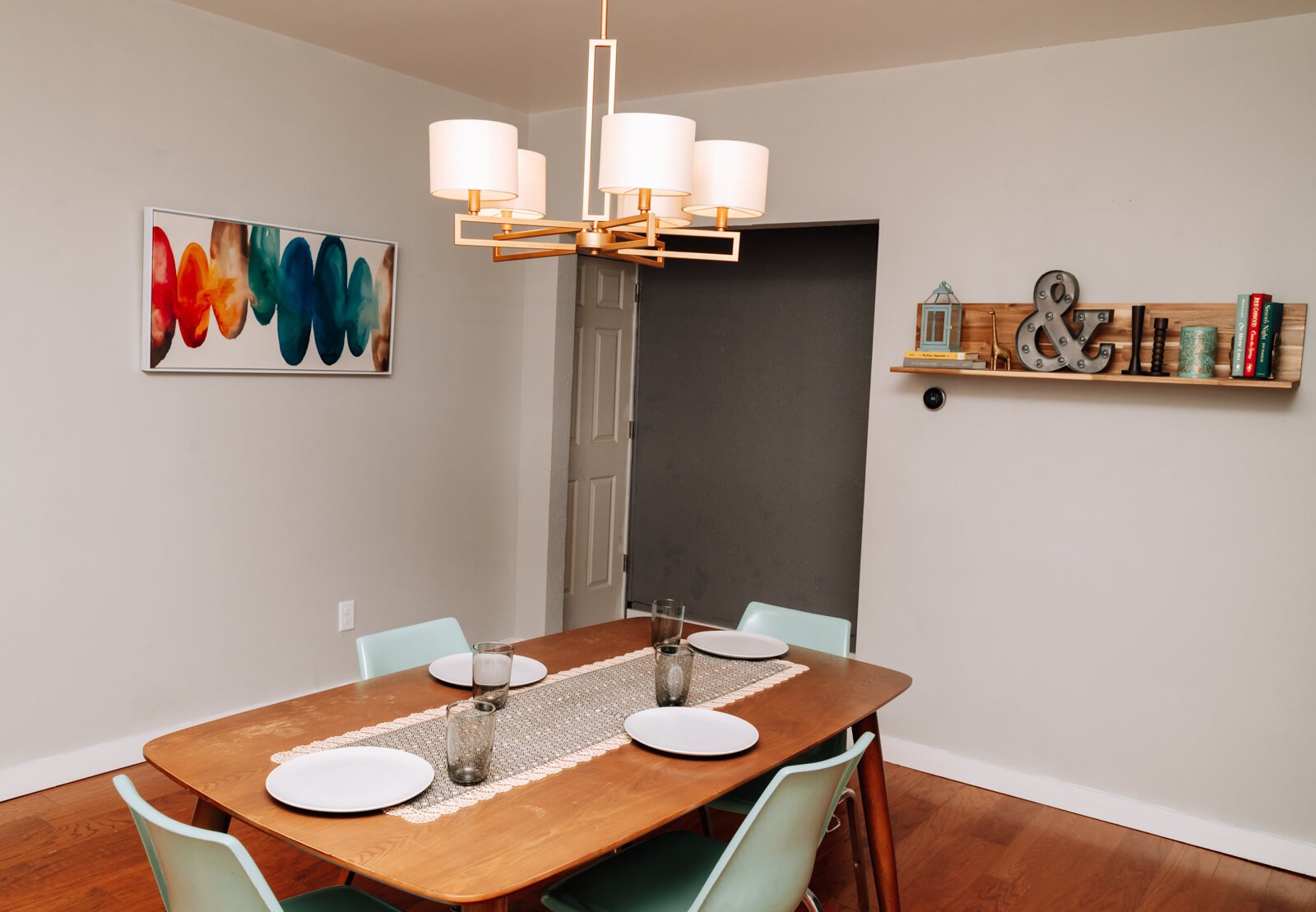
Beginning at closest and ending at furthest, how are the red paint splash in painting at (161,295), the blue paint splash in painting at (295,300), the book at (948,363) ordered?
1. the red paint splash in painting at (161,295)
2. the book at (948,363)
3. the blue paint splash in painting at (295,300)

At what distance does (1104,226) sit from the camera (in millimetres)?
3275

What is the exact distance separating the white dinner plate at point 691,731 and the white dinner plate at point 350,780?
448 millimetres

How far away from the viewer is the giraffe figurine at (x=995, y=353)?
11.3 ft

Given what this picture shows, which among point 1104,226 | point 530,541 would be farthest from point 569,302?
point 1104,226

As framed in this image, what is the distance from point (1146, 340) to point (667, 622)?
6.18 feet

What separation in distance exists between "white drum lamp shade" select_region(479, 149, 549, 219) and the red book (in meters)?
2.10

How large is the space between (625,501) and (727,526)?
2.05ft

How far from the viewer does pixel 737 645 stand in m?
2.69

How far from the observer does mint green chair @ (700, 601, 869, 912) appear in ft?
8.21

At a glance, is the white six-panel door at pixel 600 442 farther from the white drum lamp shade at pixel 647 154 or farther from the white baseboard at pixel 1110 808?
the white drum lamp shade at pixel 647 154

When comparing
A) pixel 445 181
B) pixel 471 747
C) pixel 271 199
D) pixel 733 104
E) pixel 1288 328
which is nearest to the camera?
pixel 471 747

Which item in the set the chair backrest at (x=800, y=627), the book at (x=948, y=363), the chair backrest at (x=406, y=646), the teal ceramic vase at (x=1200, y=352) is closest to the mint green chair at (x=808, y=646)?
the chair backrest at (x=800, y=627)

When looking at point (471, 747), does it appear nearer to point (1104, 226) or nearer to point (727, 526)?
point (1104, 226)

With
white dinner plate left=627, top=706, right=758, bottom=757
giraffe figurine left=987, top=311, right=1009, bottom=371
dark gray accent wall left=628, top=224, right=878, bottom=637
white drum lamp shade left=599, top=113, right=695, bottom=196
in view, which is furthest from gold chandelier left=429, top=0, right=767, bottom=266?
dark gray accent wall left=628, top=224, right=878, bottom=637
